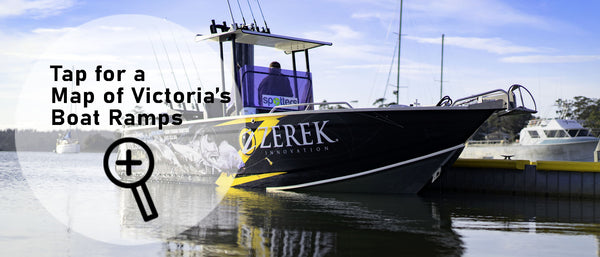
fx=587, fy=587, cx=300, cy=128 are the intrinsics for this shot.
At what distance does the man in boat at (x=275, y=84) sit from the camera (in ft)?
39.0

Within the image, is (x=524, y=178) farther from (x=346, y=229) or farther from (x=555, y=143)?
(x=555, y=143)

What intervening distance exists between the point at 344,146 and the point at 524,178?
3.63m

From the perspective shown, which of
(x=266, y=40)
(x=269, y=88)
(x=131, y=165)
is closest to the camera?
(x=131, y=165)

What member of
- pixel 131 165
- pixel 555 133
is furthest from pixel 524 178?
pixel 555 133

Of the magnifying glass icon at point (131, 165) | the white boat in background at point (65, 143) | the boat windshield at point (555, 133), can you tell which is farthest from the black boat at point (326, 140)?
the boat windshield at point (555, 133)

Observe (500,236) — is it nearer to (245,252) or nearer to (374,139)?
(245,252)

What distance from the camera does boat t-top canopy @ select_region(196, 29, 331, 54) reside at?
11.8m

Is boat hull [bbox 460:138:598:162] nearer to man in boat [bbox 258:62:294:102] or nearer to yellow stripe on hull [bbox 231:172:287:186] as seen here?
man in boat [bbox 258:62:294:102]

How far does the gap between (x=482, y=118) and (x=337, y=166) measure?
2555 millimetres

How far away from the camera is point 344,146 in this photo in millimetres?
10000

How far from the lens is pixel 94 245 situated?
207 inches

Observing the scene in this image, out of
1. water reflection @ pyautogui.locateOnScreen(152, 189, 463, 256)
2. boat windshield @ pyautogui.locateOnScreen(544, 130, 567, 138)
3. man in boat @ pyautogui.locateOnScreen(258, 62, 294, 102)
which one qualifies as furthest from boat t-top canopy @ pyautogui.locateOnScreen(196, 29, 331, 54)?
boat windshield @ pyautogui.locateOnScreen(544, 130, 567, 138)

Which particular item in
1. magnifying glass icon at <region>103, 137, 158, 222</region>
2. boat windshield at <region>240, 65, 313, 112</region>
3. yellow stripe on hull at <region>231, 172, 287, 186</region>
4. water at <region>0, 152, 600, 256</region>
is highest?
boat windshield at <region>240, 65, 313, 112</region>

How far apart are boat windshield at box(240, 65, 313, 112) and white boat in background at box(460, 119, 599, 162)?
77.4 ft
